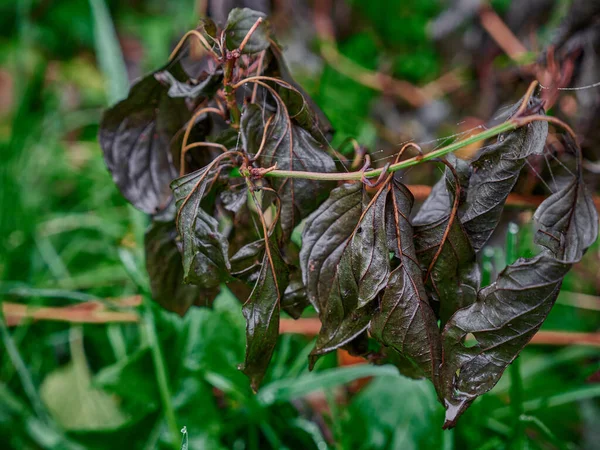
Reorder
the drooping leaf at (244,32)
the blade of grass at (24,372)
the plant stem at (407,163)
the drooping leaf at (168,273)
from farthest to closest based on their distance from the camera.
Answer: the blade of grass at (24,372) < the drooping leaf at (168,273) < the drooping leaf at (244,32) < the plant stem at (407,163)

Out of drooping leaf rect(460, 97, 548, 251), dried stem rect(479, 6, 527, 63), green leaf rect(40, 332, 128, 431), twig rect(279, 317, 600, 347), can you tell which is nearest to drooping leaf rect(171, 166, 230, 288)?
drooping leaf rect(460, 97, 548, 251)

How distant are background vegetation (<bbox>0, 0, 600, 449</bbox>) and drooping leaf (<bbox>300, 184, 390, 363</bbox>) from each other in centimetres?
24

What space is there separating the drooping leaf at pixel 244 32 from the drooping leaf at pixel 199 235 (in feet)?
0.36

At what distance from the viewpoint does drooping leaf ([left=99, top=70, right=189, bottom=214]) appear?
1.88 feet

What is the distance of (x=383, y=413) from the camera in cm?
79

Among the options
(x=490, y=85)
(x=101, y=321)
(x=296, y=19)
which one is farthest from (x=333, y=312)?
(x=296, y=19)

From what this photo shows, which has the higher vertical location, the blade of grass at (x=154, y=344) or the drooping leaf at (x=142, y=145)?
the drooping leaf at (x=142, y=145)

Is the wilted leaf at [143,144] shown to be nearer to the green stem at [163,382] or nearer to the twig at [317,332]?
the green stem at [163,382]

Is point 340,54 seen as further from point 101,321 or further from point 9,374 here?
point 9,374

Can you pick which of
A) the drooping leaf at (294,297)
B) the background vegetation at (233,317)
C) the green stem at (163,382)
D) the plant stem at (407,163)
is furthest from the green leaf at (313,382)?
the plant stem at (407,163)

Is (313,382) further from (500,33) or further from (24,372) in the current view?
(500,33)

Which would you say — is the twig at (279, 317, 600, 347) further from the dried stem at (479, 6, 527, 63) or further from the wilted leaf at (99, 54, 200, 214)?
the dried stem at (479, 6, 527, 63)

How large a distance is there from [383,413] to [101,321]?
492mm

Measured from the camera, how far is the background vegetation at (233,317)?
74 cm
